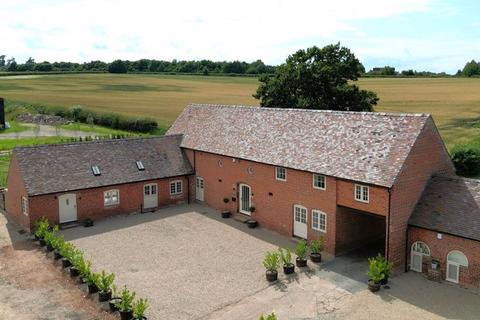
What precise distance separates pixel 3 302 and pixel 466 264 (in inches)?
792

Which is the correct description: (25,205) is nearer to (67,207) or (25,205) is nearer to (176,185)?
(67,207)

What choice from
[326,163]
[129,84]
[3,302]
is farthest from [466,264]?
[129,84]

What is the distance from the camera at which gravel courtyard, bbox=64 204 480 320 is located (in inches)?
758

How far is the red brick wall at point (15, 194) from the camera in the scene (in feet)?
98.4

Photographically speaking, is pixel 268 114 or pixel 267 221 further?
pixel 268 114

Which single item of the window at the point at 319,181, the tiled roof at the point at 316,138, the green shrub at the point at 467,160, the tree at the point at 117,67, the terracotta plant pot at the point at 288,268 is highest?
the tree at the point at 117,67

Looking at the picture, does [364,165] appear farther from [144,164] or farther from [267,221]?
[144,164]

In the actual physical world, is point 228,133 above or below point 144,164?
above

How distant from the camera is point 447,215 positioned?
71.9 ft

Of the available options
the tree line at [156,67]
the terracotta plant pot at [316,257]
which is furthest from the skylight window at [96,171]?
the tree line at [156,67]

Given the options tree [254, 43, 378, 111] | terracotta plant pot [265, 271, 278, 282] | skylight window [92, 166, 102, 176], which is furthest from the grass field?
skylight window [92, 166, 102, 176]

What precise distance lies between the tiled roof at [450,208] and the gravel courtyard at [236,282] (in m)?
2.61

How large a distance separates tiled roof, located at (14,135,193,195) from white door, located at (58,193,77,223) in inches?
24.7

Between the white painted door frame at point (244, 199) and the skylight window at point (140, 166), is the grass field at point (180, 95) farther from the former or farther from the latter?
the skylight window at point (140, 166)
